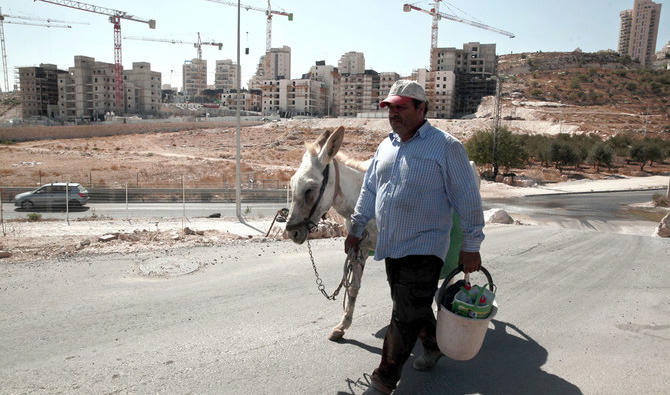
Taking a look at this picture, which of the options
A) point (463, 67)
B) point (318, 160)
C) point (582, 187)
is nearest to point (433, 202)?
point (318, 160)

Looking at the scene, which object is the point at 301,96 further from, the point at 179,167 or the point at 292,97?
the point at 179,167

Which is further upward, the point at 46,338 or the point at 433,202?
the point at 433,202

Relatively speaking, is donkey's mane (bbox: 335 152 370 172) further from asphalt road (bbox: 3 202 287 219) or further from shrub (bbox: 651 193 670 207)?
shrub (bbox: 651 193 670 207)

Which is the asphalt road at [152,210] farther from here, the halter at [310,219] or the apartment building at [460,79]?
the apartment building at [460,79]

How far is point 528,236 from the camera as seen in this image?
963 centimetres

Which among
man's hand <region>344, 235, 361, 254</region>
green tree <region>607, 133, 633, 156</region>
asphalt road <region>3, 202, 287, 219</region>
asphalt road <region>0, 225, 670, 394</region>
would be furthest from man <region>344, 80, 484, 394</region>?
green tree <region>607, 133, 633, 156</region>

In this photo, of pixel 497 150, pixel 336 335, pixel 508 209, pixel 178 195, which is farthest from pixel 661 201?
pixel 336 335

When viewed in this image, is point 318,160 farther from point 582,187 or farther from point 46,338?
point 582,187

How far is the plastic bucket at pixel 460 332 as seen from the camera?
2.93 meters

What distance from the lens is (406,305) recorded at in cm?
297

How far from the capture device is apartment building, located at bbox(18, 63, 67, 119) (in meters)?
120

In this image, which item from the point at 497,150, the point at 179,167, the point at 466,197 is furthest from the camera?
the point at 497,150

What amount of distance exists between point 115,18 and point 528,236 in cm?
15296

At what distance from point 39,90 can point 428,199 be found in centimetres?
14849
